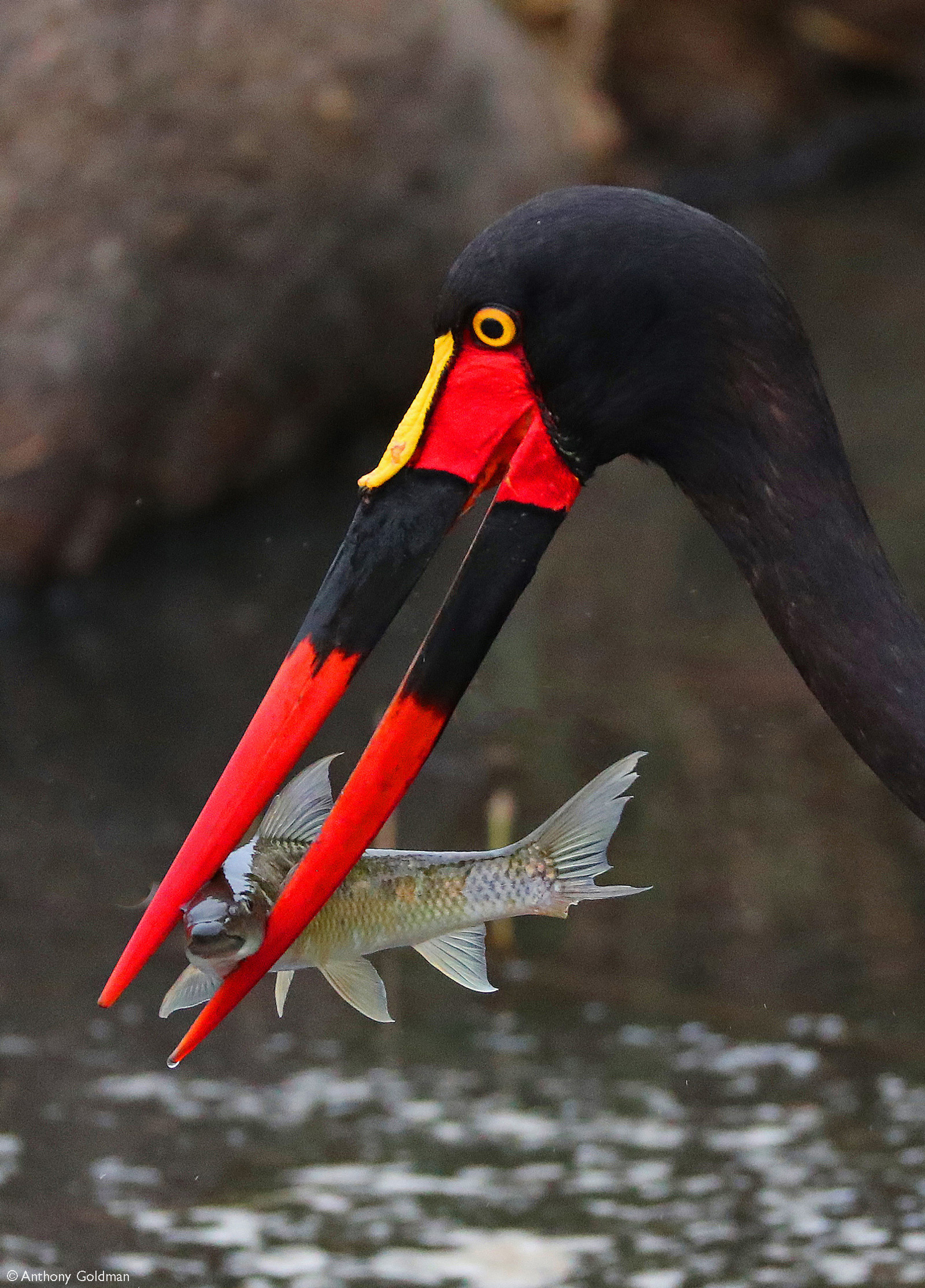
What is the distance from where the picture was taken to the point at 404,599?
2.56m

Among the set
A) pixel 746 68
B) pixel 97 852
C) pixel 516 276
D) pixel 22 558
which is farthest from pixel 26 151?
pixel 746 68

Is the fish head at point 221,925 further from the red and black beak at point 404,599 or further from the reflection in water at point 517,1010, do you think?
the reflection in water at point 517,1010

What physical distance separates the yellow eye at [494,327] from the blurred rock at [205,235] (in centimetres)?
424

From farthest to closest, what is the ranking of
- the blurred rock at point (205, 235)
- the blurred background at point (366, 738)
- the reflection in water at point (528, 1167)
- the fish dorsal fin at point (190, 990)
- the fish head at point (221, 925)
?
the blurred rock at point (205, 235), the blurred background at point (366, 738), the reflection in water at point (528, 1167), the fish dorsal fin at point (190, 990), the fish head at point (221, 925)

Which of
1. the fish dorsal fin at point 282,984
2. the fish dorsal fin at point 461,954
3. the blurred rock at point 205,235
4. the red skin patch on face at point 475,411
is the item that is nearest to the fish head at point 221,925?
the fish dorsal fin at point 282,984

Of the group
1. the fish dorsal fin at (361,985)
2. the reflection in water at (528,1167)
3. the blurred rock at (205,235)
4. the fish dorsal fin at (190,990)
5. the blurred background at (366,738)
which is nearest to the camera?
the fish dorsal fin at (190,990)

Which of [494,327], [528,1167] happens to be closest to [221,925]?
[494,327]

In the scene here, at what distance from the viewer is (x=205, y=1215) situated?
3717mm

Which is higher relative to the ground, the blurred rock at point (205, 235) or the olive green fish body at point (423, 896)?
the blurred rock at point (205, 235)

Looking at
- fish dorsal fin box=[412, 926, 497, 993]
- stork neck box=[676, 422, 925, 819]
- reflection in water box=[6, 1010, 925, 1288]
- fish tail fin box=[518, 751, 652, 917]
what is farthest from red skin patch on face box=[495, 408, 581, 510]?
reflection in water box=[6, 1010, 925, 1288]

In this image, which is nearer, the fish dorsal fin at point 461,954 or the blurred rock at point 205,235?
the fish dorsal fin at point 461,954

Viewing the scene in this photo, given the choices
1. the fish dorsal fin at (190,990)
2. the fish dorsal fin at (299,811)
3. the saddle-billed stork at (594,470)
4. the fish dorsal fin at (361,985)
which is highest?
the saddle-billed stork at (594,470)

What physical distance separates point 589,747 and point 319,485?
249 centimetres

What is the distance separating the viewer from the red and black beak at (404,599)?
96.0 inches
